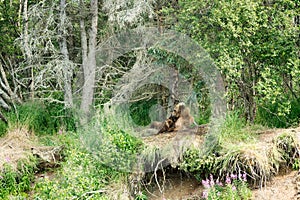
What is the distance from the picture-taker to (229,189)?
473 centimetres

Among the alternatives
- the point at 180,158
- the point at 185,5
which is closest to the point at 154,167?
the point at 180,158

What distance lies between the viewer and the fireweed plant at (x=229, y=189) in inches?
186

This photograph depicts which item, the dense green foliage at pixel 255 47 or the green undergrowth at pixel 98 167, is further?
the dense green foliage at pixel 255 47

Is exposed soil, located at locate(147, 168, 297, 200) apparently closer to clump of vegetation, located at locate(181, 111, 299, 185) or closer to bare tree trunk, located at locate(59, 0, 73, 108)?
clump of vegetation, located at locate(181, 111, 299, 185)

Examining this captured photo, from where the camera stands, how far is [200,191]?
5.15 m

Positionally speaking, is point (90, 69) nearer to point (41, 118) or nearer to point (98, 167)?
point (41, 118)

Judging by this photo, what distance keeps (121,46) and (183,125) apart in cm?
259

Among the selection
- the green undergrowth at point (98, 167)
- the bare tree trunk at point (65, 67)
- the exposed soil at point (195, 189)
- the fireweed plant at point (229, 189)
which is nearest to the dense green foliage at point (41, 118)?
the bare tree trunk at point (65, 67)

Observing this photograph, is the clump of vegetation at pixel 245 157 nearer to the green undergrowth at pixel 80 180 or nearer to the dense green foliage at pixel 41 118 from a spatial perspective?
the green undergrowth at pixel 80 180

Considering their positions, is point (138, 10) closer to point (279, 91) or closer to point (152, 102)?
point (152, 102)

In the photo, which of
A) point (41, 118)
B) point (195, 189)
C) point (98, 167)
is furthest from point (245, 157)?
point (41, 118)

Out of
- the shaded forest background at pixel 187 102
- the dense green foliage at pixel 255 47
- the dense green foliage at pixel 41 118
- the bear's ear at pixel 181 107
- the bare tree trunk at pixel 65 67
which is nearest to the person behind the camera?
the shaded forest background at pixel 187 102

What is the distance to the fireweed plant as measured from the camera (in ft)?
15.5

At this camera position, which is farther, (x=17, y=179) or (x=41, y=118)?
(x=41, y=118)
